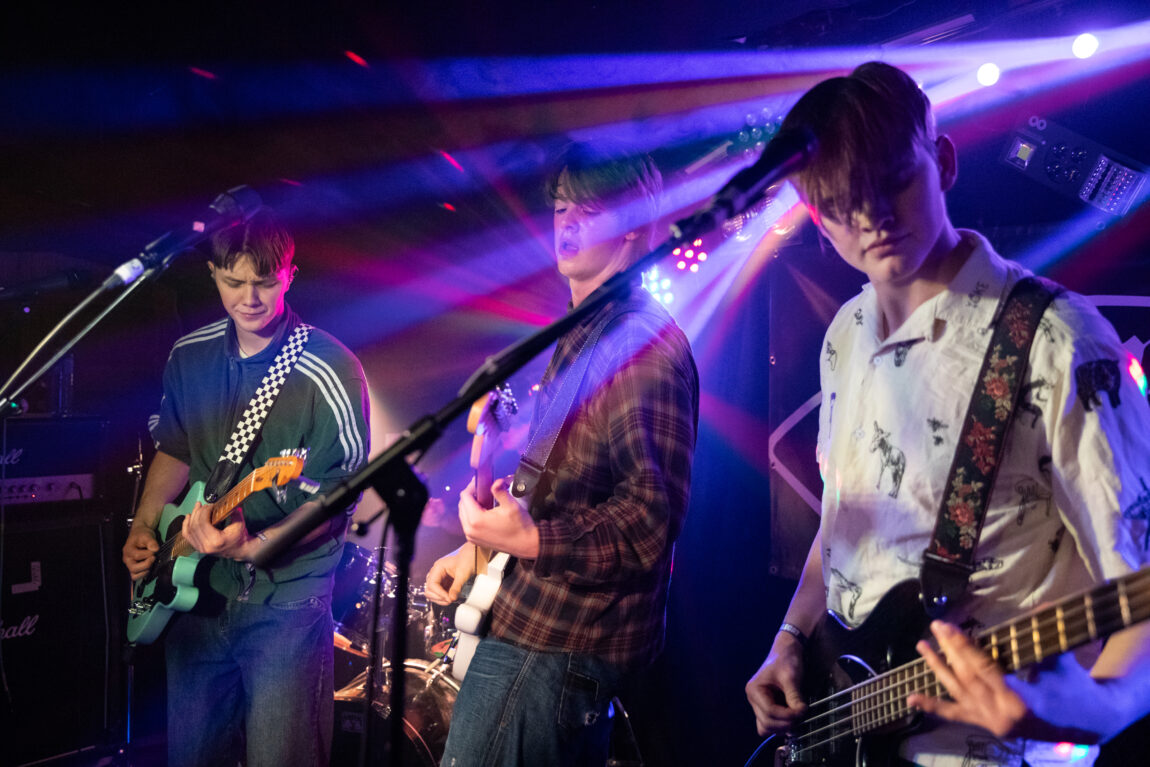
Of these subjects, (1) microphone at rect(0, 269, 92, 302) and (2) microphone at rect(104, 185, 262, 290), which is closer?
(2) microphone at rect(104, 185, 262, 290)

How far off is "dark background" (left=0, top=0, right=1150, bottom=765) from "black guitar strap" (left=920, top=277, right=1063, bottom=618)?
6.10 ft

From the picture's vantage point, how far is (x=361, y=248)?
571 centimetres

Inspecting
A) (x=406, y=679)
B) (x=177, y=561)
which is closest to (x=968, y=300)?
(x=177, y=561)

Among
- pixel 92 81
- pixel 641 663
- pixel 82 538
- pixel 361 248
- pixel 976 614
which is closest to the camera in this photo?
→ pixel 976 614

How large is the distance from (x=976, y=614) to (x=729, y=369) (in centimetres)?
286

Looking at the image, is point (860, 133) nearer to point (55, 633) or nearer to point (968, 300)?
point (968, 300)

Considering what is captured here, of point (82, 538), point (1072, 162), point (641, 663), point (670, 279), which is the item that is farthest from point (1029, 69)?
point (82, 538)

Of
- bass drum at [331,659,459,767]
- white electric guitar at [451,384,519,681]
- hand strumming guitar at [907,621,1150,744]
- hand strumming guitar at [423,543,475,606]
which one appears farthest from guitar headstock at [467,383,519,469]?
bass drum at [331,659,459,767]

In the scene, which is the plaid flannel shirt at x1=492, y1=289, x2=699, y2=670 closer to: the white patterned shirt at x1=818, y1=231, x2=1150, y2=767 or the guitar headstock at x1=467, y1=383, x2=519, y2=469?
the guitar headstock at x1=467, y1=383, x2=519, y2=469

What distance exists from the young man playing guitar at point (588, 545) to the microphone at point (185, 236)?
1089 millimetres

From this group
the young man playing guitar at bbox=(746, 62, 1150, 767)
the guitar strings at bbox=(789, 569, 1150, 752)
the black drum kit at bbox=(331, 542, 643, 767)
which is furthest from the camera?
the black drum kit at bbox=(331, 542, 643, 767)

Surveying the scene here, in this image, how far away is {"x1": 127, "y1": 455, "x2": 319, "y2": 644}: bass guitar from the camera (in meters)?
2.79

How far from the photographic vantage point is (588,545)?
185 cm

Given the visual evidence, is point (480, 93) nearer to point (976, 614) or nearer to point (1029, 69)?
point (1029, 69)
